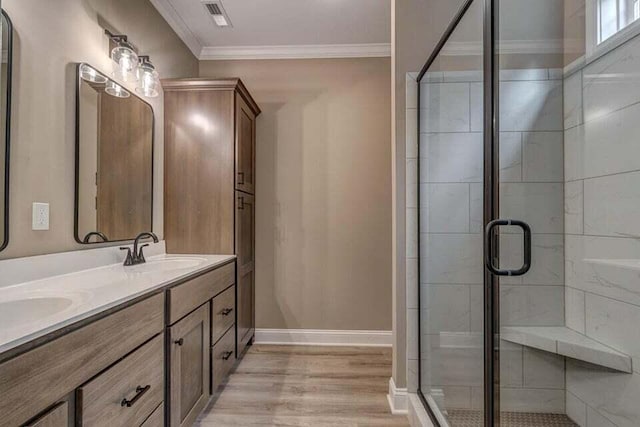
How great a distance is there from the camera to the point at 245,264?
2.77 meters

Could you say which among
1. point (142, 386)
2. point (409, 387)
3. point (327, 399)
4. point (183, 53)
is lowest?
point (327, 399)

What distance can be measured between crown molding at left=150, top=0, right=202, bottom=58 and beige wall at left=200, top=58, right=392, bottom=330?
777mm

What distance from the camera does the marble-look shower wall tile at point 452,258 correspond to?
1.44 metres

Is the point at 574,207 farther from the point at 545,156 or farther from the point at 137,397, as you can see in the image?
the point at 137,397

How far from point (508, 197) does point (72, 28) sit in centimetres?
208

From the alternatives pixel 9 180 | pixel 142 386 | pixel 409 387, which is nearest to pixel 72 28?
pixel 9 180

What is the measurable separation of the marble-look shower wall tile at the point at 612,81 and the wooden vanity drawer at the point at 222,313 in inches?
83.7

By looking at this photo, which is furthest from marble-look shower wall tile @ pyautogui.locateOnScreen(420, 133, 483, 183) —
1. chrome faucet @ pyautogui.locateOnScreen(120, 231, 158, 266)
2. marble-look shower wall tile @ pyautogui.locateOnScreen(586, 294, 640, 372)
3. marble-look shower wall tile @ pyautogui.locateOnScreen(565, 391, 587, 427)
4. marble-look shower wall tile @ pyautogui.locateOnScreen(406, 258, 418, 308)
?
chrome faucet @ pyautogui.locateOnScreen(120, 231, 158, 266)

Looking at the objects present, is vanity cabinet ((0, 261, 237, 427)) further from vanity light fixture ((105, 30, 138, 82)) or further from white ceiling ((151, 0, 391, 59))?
white ceiling ((151, 0, 391, 59))

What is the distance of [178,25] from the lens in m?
2.70

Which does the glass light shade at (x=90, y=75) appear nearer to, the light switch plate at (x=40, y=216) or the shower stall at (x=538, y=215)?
the light switch plate at (x=40, y=216)

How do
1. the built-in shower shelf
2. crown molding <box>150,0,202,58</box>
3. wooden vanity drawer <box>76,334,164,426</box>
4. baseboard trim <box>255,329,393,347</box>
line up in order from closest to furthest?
wooden vanity drawer <box>76,334,164,426</box>
the built-in shower shelf
crown molding <box>150,0,202,58</box>
baseboard trim <box>255,329,393,347</box>

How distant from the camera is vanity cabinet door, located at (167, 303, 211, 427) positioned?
151 cm

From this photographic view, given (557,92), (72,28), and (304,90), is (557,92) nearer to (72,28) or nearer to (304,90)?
(304,90)
